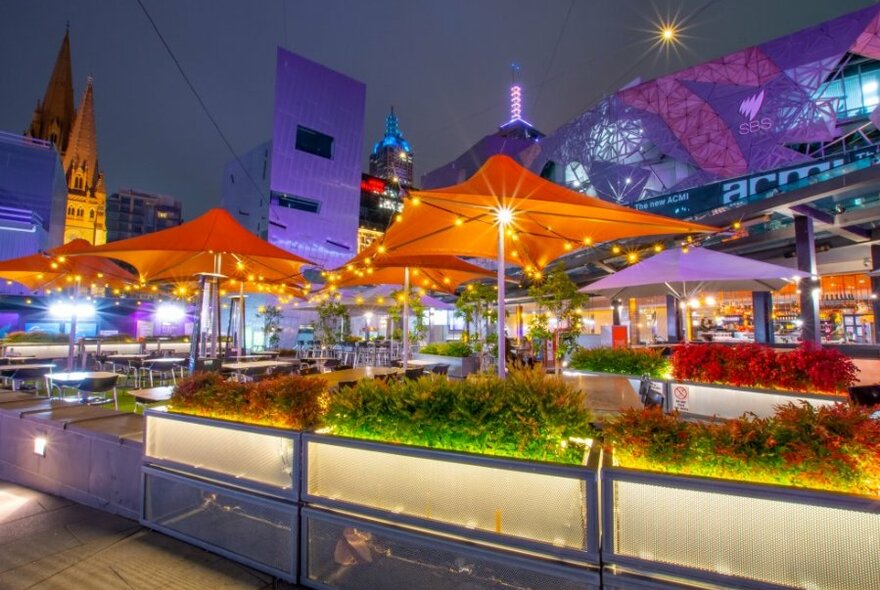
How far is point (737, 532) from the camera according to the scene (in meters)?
1.95

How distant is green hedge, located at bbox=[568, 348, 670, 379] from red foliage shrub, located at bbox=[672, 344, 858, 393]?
43cm

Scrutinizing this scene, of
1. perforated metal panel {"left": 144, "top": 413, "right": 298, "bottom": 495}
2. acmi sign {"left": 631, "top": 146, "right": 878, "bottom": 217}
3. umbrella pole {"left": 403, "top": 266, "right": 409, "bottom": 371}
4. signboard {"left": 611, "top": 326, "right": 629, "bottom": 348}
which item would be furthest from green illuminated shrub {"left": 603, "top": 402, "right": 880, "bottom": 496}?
acmi sign {"left": 631, "top": 146, "right": 878, "bottom": 217}

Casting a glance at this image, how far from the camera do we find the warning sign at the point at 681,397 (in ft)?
21.5

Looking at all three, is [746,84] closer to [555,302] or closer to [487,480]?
[555,302]

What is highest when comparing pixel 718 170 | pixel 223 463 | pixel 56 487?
pixel 718 170

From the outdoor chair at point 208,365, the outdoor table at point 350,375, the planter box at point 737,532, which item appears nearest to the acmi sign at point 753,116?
the outdoor table at point 350,375

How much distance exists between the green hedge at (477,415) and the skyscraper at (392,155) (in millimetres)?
123138

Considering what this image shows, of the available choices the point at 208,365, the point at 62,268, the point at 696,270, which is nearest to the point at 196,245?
the point at 208,365

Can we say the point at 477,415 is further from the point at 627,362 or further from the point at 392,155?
the point at 392,155

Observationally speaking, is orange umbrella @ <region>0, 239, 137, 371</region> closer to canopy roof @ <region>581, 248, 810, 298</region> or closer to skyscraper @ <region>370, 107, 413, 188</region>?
canopy roof @ <region>581, 248, 810, 298</region>

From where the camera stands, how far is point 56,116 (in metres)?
80.7

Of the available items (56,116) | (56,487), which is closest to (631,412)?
(56,487)

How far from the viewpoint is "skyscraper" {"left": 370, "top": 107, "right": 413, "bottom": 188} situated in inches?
4865

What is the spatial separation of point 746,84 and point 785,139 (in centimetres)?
479
